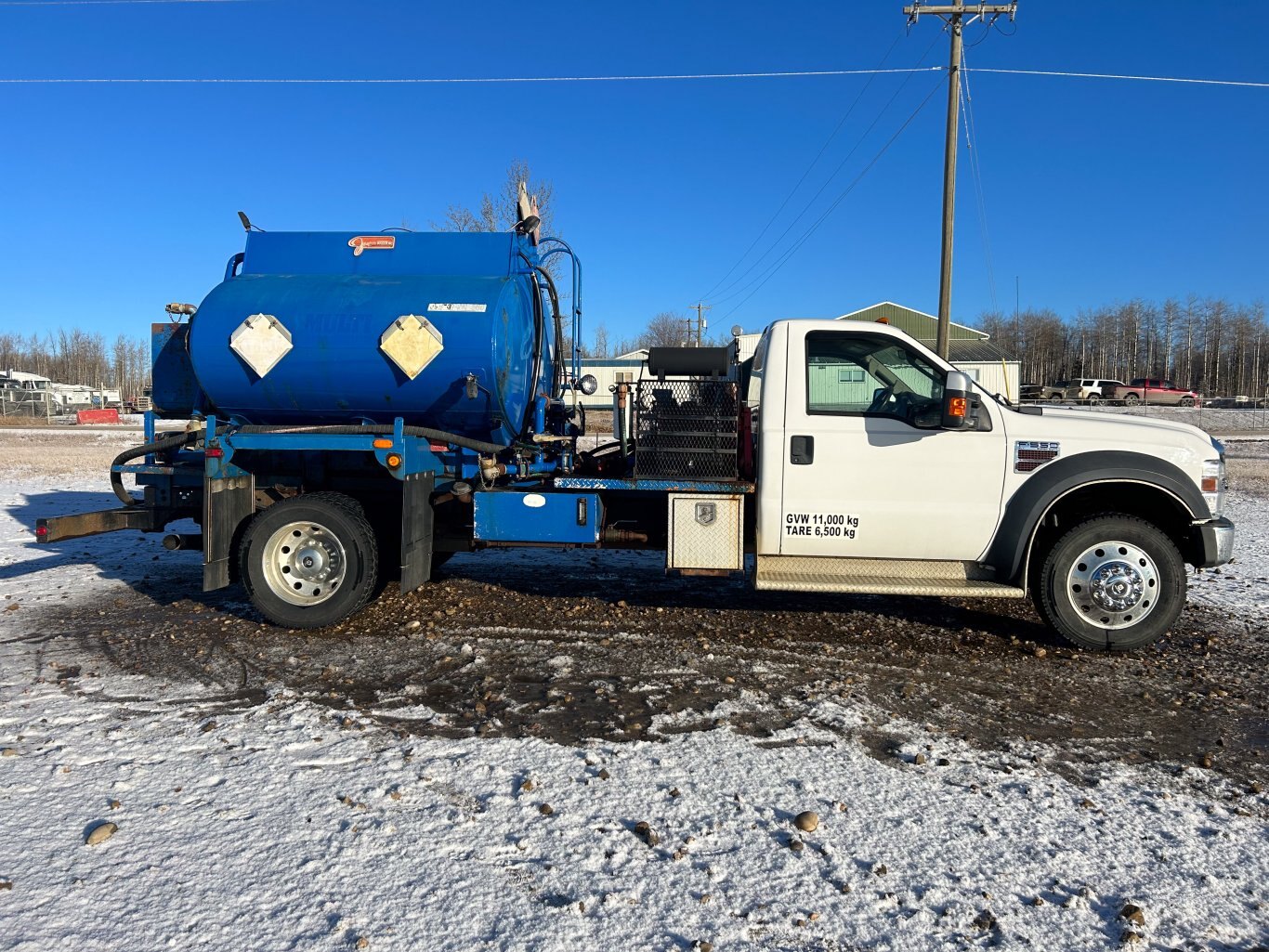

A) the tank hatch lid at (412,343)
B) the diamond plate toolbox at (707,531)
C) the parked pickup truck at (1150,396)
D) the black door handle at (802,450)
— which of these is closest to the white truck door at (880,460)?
the black door handle at (802,450)

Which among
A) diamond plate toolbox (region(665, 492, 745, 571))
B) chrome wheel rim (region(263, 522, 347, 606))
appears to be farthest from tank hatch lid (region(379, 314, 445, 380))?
diamond plate toolbox (region(665, 492, 745, 571))

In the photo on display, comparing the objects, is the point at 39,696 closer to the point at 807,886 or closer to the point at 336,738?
the point at 336,738

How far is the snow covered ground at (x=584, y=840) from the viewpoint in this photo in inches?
109

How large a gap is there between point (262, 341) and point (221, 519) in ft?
4.61

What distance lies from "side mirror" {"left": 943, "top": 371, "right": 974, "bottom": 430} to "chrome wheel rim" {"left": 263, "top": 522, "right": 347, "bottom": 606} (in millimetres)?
4566

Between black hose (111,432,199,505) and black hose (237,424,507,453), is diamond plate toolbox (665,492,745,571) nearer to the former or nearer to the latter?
black hose (237,424,507,453)

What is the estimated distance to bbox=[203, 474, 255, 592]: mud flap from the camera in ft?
20.3

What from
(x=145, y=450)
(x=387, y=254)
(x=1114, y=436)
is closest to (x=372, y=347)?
(x=387, y=254)

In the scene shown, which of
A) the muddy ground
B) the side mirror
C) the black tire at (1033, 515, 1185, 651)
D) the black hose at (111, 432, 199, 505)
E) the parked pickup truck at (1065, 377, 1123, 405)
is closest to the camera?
the muddy ground

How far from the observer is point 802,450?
19.2 feet

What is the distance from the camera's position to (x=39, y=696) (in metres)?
4.82

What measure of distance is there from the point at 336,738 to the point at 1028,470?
187 inches

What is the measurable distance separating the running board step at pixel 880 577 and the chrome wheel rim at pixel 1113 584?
0.40 m

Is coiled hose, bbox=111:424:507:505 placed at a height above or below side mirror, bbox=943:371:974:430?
below
